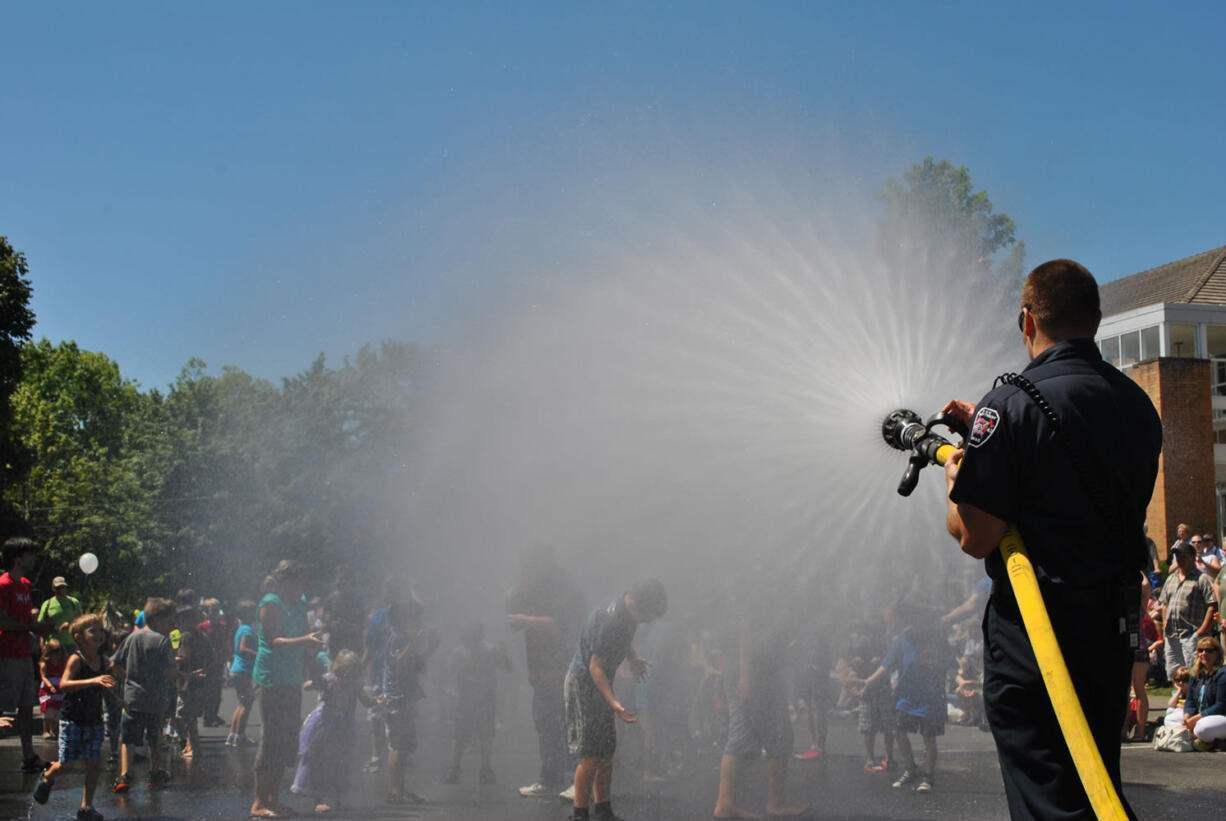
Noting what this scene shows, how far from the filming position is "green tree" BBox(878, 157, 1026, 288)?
51.5ft

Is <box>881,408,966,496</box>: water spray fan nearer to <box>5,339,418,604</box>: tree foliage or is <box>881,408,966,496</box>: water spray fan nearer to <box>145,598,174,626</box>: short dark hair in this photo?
<box>145,598,174,626</box>: short dark hair

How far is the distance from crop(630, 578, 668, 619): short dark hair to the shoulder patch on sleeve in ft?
13.8

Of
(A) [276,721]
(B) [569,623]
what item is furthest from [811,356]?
(A) [276,721]

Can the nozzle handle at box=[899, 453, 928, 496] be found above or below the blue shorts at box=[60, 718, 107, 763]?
above

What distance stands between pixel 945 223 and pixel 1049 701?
73.0 feet

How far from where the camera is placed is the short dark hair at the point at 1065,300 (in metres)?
2.95

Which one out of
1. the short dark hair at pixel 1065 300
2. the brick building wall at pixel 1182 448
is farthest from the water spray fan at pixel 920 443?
the brick building wall at pixel 1182 448

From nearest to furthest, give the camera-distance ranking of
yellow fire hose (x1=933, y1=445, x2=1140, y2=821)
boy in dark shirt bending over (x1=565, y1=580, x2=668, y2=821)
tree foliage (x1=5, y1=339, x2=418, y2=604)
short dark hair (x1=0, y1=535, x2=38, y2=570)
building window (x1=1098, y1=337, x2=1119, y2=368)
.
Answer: yellow fire hose (x1=933, y1=445, x2=1140, y2=821), boy in dark shirt bending over (x1=565, y1=580, x2=668, y2=821), short dark hair (x1=0, y1=535, x2=38, y2=570), tree foliage (x1=5, y1=339, x2=418, y2=604), building window (x1=1098, y1=337, x2=1119, y2=368)

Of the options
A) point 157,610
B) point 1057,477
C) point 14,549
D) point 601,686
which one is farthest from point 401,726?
point 1057,477

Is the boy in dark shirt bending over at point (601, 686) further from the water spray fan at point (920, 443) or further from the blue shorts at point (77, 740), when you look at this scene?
the water spray fan at point (920, 443)

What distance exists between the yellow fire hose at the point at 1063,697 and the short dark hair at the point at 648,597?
13.9 ft

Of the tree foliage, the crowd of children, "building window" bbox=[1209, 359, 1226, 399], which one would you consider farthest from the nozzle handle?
"building window" bbox=[1209, 359, 1226, 399]

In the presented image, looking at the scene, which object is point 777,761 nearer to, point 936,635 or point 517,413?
point 936,635

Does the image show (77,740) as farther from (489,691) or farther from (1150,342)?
(1150,342)
